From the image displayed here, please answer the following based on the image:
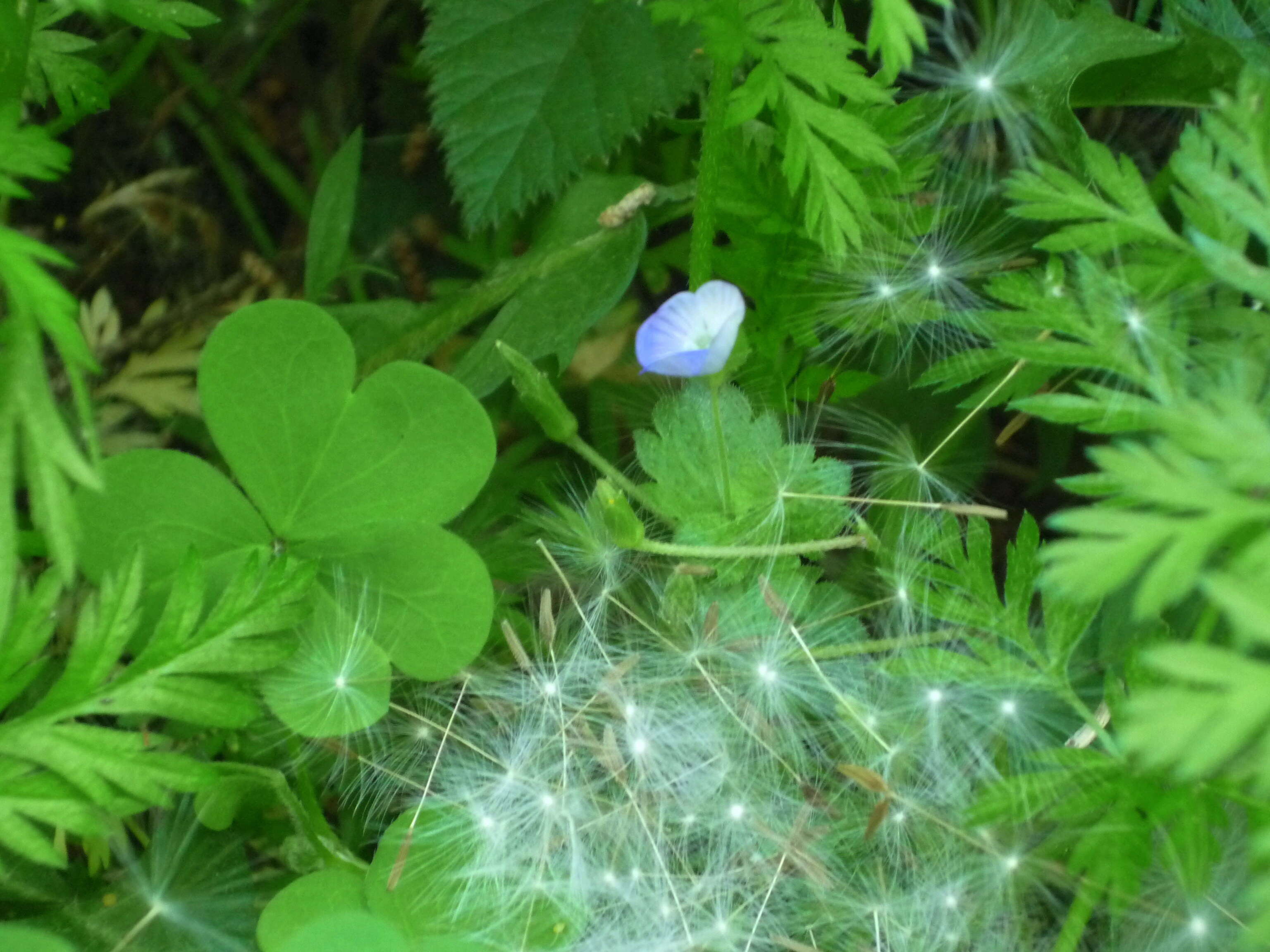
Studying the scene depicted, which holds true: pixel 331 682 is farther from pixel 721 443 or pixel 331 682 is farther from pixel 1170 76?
pixel 1170 76

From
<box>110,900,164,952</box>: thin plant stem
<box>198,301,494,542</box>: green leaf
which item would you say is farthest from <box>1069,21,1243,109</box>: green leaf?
<box>110,900,164,952</box>: thin plant stem

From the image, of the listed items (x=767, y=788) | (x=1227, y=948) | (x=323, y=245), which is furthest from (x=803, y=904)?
(x=323, y=245)

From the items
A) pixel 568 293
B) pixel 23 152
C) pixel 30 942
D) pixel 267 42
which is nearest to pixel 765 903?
pixel 30 942

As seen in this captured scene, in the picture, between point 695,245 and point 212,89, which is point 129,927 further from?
point 212,89

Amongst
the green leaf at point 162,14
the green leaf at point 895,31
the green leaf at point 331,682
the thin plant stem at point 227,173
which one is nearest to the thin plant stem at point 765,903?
the green leaf at point 331,682

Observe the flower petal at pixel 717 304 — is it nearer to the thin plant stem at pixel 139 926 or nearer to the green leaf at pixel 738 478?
the green leaf at pixel 738 478
